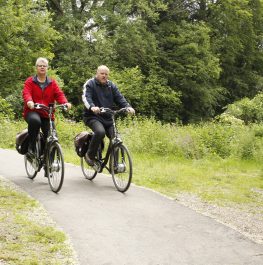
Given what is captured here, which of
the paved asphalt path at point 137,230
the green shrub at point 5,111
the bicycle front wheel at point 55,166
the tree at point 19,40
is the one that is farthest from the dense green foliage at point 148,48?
the paved asphalt path at point 137,230

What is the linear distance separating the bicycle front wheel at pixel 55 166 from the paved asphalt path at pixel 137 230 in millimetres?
162

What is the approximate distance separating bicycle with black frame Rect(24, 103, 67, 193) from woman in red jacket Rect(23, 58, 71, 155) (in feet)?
0.45

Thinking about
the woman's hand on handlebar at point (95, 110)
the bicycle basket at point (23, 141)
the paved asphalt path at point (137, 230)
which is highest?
the woman's hand on handlebar at point (95, 110)

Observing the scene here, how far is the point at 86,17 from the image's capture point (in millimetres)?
33250

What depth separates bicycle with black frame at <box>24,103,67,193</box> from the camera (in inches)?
307

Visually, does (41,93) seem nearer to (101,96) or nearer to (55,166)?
(101,96)

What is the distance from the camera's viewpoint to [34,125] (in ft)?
27.0

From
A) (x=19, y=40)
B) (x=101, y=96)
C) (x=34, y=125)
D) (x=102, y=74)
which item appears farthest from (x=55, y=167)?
(x=19, y=40)

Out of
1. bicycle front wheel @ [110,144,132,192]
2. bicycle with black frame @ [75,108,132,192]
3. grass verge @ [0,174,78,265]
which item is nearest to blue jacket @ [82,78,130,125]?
bicycle with black frame @ [75,108,132,192]

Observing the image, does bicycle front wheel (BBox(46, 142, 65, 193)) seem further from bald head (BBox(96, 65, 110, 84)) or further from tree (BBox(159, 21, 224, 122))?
tree (BBox(159, 21, 224, 122))

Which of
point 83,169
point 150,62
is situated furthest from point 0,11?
point 83,169

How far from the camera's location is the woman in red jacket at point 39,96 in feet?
26.9

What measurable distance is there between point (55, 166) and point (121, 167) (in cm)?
107

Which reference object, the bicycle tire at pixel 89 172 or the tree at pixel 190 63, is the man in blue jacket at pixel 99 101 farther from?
the tree at pixel 190 63
